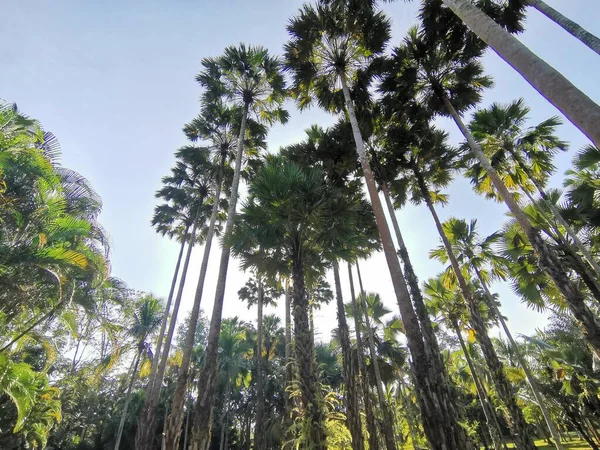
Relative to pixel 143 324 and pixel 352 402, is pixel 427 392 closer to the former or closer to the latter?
pixel 352 402

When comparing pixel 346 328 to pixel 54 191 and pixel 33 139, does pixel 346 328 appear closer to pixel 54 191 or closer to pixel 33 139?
pixel 54 191

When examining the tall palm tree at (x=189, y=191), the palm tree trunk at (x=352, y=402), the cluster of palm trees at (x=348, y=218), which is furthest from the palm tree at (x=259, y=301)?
the palm tree trunk at (x=352, y=402)

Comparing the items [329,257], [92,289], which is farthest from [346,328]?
[92,289]

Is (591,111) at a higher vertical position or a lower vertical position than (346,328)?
lower

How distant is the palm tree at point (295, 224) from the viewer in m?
7.34

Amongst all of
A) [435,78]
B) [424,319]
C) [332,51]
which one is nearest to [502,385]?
[424,319]

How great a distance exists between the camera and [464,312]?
48.7 feet

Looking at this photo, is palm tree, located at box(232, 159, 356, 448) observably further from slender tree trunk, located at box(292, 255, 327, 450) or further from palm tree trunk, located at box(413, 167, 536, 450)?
palm tree trunk, located at box(413, 167, 536, 450)

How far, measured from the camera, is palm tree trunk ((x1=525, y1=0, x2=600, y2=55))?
11.7 feet

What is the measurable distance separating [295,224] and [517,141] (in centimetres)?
932

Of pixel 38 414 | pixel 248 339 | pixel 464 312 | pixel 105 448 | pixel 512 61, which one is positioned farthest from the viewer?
pixel 248 339

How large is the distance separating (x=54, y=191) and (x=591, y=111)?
1024 centimetres

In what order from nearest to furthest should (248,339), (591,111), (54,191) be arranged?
(591,111) → (54,191) → (248,339)

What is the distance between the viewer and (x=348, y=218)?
8469 mm
